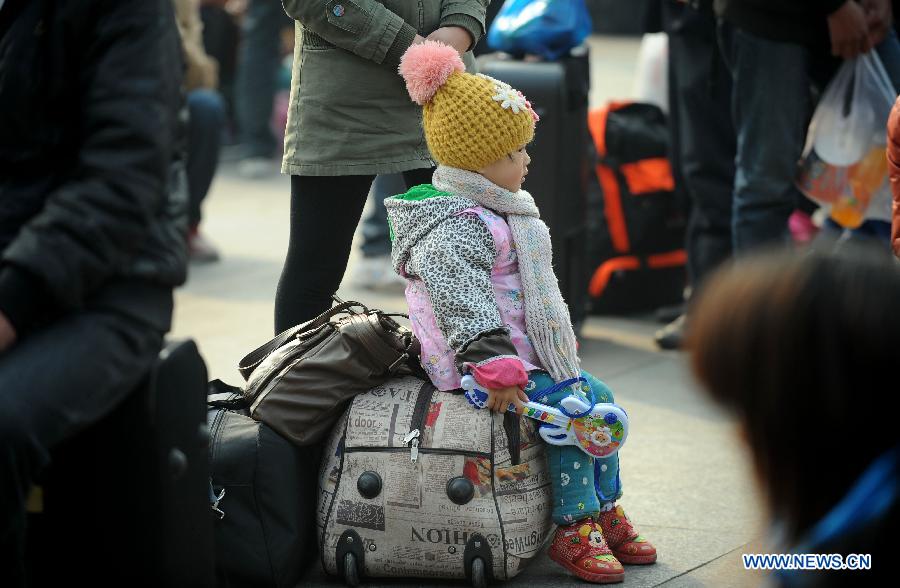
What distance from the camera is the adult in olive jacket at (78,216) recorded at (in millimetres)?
2238

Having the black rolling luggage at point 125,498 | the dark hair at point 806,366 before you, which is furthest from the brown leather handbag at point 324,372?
the dark hair at point 806,366

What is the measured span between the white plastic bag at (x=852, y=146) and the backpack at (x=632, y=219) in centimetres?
83

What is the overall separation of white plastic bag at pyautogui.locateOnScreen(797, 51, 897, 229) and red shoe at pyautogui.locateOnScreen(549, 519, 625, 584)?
79.5 inches

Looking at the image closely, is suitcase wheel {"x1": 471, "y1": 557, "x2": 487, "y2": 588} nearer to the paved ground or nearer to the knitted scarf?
the paved ground

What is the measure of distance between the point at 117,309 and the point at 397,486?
917 mm

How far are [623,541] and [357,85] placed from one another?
141 centimetres

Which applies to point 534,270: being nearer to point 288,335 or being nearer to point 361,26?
point 288,335

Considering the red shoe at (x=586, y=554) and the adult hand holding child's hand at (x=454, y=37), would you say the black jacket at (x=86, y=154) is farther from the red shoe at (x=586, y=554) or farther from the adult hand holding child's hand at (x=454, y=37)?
the adult hand holding child's hand at (x=454, y=37)

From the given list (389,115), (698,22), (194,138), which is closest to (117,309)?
(389,115)

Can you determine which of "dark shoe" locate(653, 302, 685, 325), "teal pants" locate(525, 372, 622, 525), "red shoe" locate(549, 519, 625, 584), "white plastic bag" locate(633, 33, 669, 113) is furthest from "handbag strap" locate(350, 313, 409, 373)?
"white plastic bag" locate(633, 33, 669, 113)

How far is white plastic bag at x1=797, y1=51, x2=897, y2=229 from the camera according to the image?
4465 mm

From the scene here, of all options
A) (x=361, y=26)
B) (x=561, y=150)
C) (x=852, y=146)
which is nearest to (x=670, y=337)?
(x=561, y=150)

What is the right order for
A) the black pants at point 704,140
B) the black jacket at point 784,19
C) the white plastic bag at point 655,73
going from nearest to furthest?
the black jacket at point 784,19, the black pants at point 704,140, the white plastic bag at point 655,73

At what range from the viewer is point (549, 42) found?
4.94 metres
